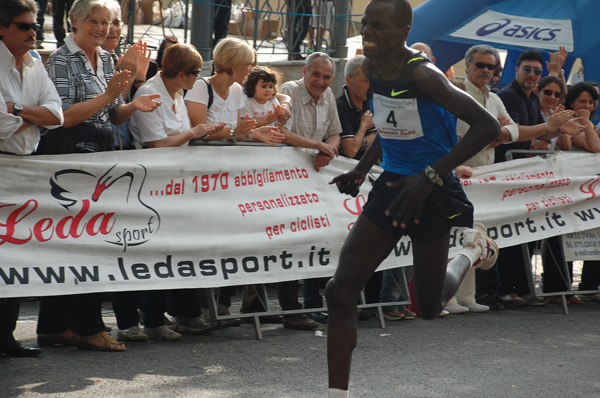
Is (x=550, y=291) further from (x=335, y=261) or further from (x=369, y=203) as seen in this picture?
(x=369, y=203)

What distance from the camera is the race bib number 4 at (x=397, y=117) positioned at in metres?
4.55

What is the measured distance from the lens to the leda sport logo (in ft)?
39.8

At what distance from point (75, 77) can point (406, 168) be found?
2.57 m

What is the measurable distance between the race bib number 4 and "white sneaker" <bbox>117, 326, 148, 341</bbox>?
2.72 meters

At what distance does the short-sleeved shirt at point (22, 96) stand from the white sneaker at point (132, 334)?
148 cm

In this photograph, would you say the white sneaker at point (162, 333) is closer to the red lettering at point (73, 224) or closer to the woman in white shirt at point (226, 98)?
the red lettering at point (73, 224)

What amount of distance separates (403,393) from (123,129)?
Result: 284cm

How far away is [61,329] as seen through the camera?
621cm

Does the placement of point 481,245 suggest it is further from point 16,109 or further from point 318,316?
point 16,109

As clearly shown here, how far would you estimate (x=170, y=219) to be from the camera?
21.3 feet

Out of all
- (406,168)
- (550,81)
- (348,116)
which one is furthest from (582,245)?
(406,168)

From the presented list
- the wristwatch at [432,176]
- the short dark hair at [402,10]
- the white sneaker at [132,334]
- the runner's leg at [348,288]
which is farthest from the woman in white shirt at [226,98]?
the wristwatch at [432,176]

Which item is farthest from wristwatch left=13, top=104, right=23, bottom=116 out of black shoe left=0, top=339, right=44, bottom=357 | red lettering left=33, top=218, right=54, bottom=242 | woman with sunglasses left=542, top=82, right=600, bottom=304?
woman with sunglasses left=542, top=82, right=600, bottom=304

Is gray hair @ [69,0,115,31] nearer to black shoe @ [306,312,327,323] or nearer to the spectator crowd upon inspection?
the spectator crowd
